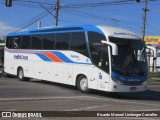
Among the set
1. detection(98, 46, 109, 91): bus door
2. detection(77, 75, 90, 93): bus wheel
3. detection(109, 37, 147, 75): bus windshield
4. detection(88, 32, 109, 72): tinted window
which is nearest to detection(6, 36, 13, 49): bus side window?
detection(77, 75, 90, 93): bus wheel

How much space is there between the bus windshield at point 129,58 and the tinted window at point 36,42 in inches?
279

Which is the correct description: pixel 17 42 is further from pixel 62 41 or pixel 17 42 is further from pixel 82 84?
pixel 82 84

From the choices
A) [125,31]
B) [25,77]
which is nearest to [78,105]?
[125,31]

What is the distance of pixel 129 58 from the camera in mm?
19984

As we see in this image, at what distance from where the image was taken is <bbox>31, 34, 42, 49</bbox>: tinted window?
2587 cm

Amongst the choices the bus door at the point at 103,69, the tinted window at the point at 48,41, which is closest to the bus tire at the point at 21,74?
the tinted window at the point at 48,41

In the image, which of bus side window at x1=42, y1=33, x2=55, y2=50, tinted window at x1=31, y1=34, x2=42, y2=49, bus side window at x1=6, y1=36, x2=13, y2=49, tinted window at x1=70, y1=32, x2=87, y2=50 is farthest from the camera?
bus side window at x1=6, y1=36, x2=13, y2=49

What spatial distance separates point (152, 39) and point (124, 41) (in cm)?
5341

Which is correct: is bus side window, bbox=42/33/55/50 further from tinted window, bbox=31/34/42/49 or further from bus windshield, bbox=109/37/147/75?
bus windshield, bbox=109/37/147/75

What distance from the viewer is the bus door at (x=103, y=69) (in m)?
19.9

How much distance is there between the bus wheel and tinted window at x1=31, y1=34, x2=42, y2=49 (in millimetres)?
4813

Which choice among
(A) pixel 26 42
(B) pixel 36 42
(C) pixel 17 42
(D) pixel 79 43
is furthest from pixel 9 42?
(D) pixel 79 43

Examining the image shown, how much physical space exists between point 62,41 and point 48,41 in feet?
5.76

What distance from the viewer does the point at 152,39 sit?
72.5 meters
